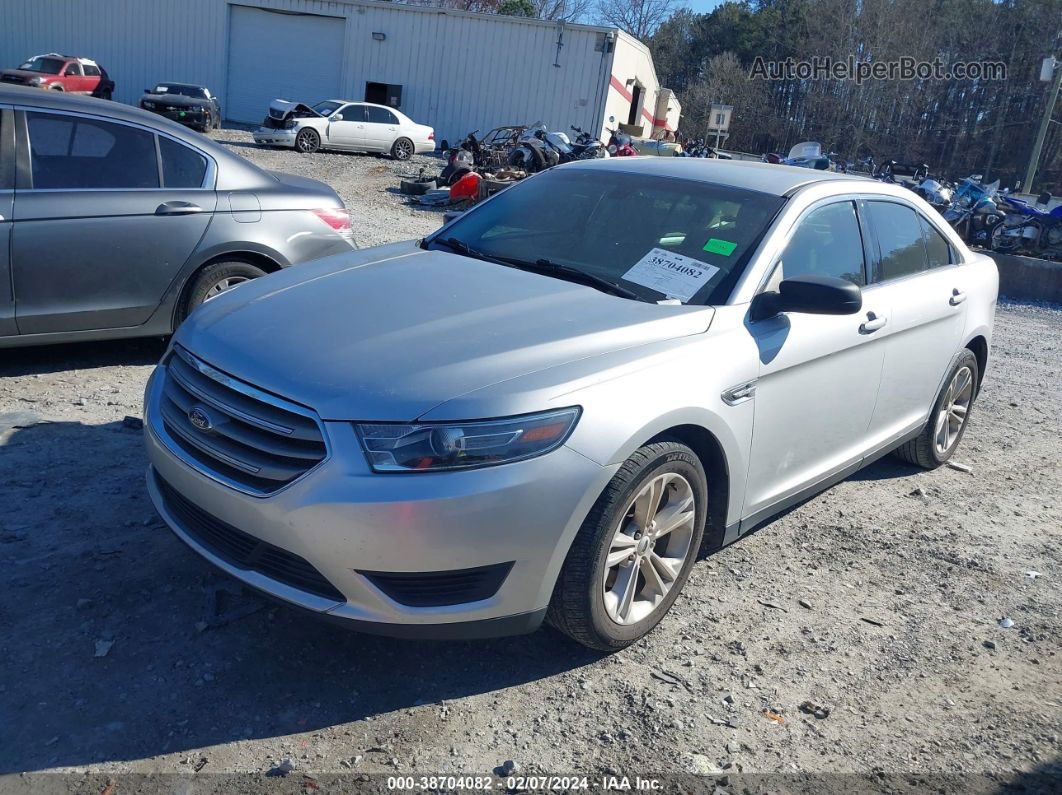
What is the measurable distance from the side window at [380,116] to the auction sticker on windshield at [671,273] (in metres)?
22.1

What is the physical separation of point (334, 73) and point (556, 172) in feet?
104

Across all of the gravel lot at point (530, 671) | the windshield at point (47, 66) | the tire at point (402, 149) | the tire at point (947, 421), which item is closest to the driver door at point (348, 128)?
the tire at point (402, 149)

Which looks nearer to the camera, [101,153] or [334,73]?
[101,153]

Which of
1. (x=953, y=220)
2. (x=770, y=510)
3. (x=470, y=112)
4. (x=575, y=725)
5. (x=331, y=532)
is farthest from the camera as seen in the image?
(x=470, y=112)

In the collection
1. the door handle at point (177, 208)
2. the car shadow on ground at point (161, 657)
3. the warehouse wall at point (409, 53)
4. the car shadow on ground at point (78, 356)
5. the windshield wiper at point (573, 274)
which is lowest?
the car shadow on ground at point (78, 356)

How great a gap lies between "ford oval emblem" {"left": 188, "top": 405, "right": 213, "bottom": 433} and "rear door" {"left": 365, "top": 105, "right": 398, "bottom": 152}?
22.5 m

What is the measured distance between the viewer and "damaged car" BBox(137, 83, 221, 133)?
26.6 m

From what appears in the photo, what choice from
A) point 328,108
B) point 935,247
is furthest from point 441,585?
point 328,108

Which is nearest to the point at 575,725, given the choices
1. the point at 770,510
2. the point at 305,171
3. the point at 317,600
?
the point at 317,600

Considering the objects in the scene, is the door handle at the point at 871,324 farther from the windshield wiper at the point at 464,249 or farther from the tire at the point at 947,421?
the windshield wiper at the point at 464,249

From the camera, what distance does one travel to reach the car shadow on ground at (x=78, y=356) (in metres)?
5.49

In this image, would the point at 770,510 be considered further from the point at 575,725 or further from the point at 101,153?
the point at 101,153

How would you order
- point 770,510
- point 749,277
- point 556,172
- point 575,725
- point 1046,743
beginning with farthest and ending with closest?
point 556,172
point 770,510
point 749,277
point 1046,743
point 575,725

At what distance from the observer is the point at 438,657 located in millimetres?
3143
